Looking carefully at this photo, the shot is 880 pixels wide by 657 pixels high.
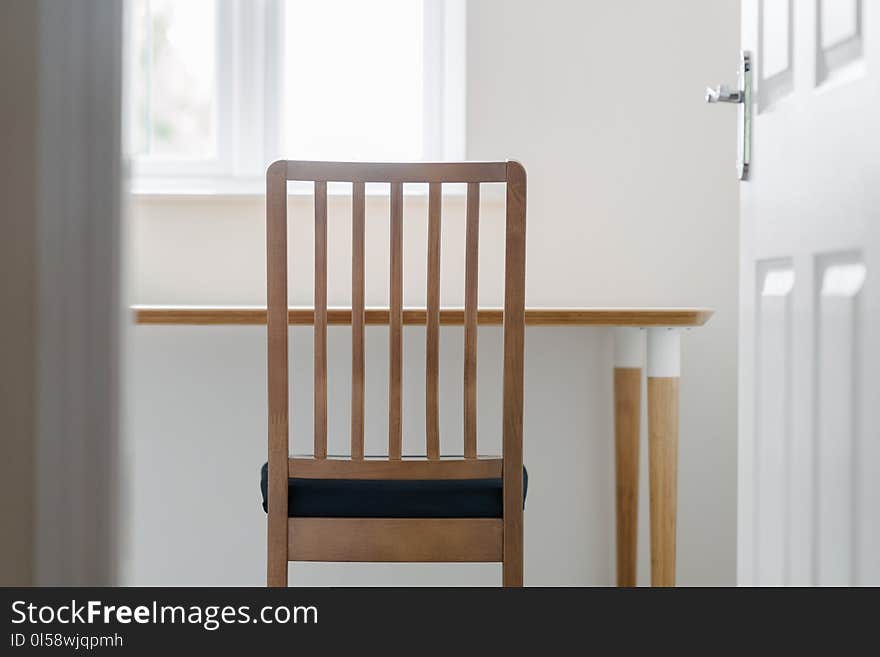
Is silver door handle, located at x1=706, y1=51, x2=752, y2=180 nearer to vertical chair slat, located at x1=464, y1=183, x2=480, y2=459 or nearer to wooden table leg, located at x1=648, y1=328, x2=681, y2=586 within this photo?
vertical chair slat, located at x1=464, y1=183, x2=480, y2=459

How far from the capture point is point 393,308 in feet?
4.07

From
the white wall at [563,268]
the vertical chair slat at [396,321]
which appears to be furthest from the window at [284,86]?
the vertical chair slat at [396,321]

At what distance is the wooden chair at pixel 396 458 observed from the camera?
1211 mm

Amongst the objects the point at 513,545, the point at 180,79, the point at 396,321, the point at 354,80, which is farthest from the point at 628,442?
the point at 180,79

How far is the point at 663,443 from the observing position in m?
1.62

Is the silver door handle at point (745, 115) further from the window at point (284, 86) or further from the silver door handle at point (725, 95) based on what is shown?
the window at point (284, 86)

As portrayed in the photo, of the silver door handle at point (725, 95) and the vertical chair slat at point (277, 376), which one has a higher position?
the silver door handle at point (725, 95)

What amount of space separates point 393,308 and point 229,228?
927 mm

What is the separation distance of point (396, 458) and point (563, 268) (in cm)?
94

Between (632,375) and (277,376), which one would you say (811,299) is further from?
(632,375)

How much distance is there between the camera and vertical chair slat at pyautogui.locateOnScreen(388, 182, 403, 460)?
1221mm
